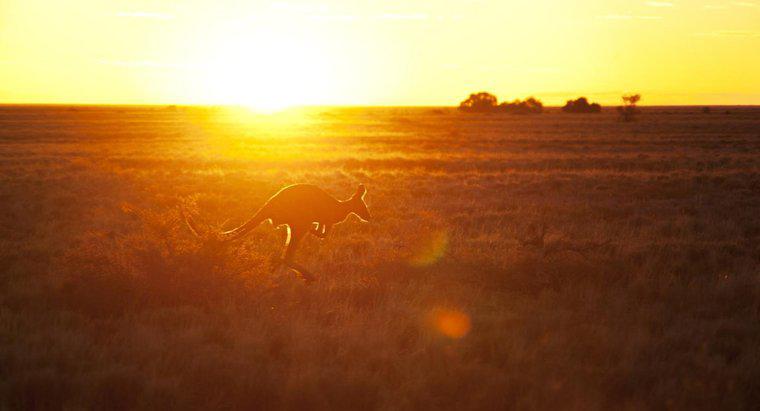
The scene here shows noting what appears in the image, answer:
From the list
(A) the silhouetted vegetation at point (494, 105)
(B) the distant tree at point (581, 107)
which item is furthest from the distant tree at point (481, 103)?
(B) the distant tree at point (581, 107)

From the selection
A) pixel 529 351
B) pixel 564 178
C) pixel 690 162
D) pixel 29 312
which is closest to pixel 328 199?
pixel 529 351

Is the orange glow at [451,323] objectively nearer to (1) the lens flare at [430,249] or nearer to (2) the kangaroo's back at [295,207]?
(2) the kangaroo's back at [295,207]

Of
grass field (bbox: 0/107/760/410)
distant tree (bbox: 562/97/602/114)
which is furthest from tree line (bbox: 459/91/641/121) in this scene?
grass field (bbox: 0/107/760/410)

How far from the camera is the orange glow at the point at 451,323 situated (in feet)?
21.5

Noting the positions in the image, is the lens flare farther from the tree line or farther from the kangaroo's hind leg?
the tree line

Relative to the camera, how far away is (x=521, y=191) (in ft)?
65.1

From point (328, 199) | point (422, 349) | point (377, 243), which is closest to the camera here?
point (422, 349)

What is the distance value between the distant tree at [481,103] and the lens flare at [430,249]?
125 meters

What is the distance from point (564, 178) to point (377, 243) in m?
13.5

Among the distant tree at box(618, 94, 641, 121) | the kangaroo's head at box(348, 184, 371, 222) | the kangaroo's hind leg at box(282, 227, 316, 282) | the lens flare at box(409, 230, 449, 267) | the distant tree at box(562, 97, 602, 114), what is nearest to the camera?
the kangaroo's hind leg at box(282, 227, 316, 282)

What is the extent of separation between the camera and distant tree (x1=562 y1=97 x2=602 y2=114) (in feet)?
411

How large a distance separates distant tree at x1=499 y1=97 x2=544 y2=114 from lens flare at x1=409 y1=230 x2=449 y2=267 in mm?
117116

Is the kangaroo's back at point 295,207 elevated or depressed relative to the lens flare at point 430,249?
elevated

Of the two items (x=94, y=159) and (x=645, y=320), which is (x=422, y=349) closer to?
(x=645, y=320)
